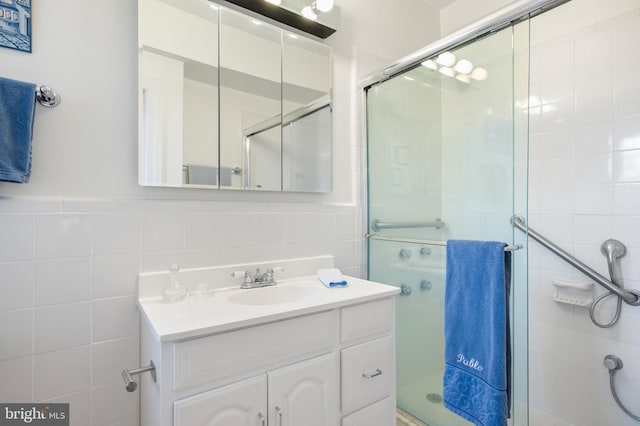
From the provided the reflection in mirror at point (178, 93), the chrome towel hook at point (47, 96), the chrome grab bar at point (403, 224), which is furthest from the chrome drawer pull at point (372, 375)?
the chrome towel hook at point (47, 96)

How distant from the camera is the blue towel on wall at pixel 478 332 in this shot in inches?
46.0

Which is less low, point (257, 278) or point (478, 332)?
point (257, 278)

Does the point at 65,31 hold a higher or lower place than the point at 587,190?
higher

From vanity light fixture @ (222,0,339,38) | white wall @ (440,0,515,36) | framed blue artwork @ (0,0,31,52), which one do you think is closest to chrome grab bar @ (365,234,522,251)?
vanity light fixture @ (222,0,339,38)

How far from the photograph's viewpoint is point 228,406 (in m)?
0.92

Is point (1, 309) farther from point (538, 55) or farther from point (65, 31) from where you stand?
point (538, 55)

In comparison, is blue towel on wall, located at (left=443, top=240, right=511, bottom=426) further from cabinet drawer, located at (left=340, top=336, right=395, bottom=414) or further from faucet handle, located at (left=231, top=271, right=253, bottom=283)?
faucet handle, located at (left=231, top=271, right=253, bottom=283)

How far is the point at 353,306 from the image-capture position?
1.19 m

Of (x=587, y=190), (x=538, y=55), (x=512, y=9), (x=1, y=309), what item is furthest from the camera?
(x=538, y=55)

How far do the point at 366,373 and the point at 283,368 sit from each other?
365 mm

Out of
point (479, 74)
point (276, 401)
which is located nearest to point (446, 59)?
point (479, 74)

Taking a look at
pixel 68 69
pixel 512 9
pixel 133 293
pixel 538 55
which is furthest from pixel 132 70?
pixel 538 55

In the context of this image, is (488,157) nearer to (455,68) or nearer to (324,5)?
(455,68)

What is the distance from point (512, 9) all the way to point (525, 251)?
2.85 feet
